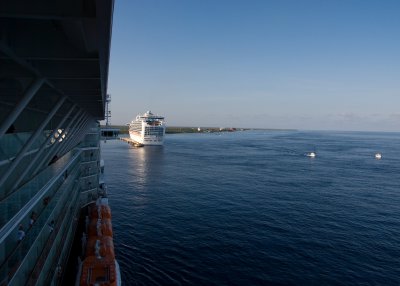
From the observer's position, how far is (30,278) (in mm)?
12203

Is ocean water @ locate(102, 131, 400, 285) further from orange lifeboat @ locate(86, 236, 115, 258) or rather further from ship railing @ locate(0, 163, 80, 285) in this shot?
ship railing @ locate(0, 163, 80, 285)

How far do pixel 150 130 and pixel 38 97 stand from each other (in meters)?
131

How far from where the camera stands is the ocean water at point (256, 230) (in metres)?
24.9

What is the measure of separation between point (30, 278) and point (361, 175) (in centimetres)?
6858

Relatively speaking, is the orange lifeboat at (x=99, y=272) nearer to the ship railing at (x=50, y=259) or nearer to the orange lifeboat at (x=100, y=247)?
the orange lifeboat at (x=100, y=247)

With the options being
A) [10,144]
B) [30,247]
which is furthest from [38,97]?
[30,247]

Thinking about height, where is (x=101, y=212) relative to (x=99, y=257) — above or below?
above

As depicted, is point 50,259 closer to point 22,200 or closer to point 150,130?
point 22,200

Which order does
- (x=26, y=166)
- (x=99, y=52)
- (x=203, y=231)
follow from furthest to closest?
(x=203, y=231)
(x=26, y=166)
(x=99, y=52)

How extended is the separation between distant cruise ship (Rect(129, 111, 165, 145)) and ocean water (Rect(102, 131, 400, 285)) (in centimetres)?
7507

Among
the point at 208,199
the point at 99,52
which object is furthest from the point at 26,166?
the point at 208,199

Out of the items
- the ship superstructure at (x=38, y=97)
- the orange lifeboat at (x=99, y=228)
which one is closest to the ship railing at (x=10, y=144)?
the ship superstructure at (x=38, y=97)

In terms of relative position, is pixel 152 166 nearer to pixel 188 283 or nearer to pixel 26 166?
pixel 188 283

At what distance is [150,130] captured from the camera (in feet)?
459
